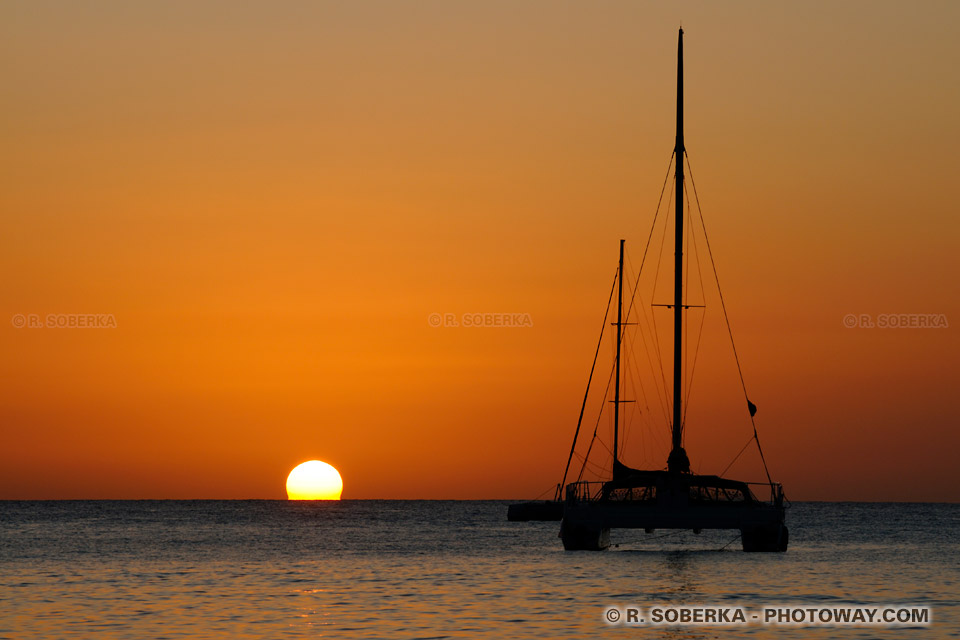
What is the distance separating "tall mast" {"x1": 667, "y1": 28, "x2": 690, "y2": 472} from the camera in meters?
52.5

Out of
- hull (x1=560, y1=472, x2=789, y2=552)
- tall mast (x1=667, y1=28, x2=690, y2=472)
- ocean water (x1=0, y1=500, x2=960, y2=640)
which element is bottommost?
ocean water (x1=0, y1=500, x2=960, y2=640)

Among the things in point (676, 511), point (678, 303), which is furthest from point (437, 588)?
point (678, 303)

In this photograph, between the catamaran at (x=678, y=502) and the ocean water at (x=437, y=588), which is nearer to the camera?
the ocean water at (x=437, y=588)

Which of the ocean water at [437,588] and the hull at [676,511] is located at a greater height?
the hull at [676,511]

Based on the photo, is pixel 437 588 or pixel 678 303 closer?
pixel 437 588

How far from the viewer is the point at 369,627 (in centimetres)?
3459

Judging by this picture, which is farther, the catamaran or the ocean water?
the catamaran

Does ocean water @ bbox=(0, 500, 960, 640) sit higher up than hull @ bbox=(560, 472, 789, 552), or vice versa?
hull @ bbox=(560, 472, 789, 552)

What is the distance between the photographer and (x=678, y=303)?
54.5 m

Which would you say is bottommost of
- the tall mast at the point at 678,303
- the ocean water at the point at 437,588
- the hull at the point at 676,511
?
the ocean water at the point at 437,588

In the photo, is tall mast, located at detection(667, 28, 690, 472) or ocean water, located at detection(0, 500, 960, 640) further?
tall mast, located at detection(667, 28, 690, 472)

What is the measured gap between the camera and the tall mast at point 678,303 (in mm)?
52500

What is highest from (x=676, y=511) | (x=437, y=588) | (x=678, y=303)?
(x=678, y=303)

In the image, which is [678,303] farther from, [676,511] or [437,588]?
[437,588]
